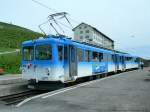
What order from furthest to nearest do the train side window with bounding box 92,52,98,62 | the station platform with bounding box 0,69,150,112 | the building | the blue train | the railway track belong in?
the building
the train side window with bounding box 92,52,98,62
the blue train
the railway track
the station platform with bounding box 0,69,150,112

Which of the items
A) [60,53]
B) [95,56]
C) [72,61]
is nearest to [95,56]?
[95,56]

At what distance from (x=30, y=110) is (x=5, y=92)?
7434 millimetres

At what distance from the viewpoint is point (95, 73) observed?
83.0 ft

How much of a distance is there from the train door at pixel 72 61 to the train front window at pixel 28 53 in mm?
2318

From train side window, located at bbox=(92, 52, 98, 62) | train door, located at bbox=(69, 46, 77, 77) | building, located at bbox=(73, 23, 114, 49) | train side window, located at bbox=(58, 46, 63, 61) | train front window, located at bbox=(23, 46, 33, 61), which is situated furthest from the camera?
building, located at bbox=(73, 23, 114, 49)

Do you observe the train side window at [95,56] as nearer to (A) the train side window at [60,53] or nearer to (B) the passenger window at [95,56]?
(B) the passenger window at [95,56]

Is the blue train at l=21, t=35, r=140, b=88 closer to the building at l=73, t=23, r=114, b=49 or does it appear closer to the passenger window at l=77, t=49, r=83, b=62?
the passenger window at l=77, t=49, r=83, b=62

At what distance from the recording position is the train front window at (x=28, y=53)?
1860 centimetres

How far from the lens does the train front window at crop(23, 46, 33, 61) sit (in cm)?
1860

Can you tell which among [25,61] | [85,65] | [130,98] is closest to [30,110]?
[130,98]

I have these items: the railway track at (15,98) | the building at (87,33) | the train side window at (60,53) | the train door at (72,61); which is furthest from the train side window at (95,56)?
the building at (87,33)

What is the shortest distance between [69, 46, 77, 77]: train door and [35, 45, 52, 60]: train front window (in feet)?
5.72

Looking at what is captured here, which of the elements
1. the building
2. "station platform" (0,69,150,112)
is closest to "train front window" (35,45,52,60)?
"station platform" (0,69,150,112)

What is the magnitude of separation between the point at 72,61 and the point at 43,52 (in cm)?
214
